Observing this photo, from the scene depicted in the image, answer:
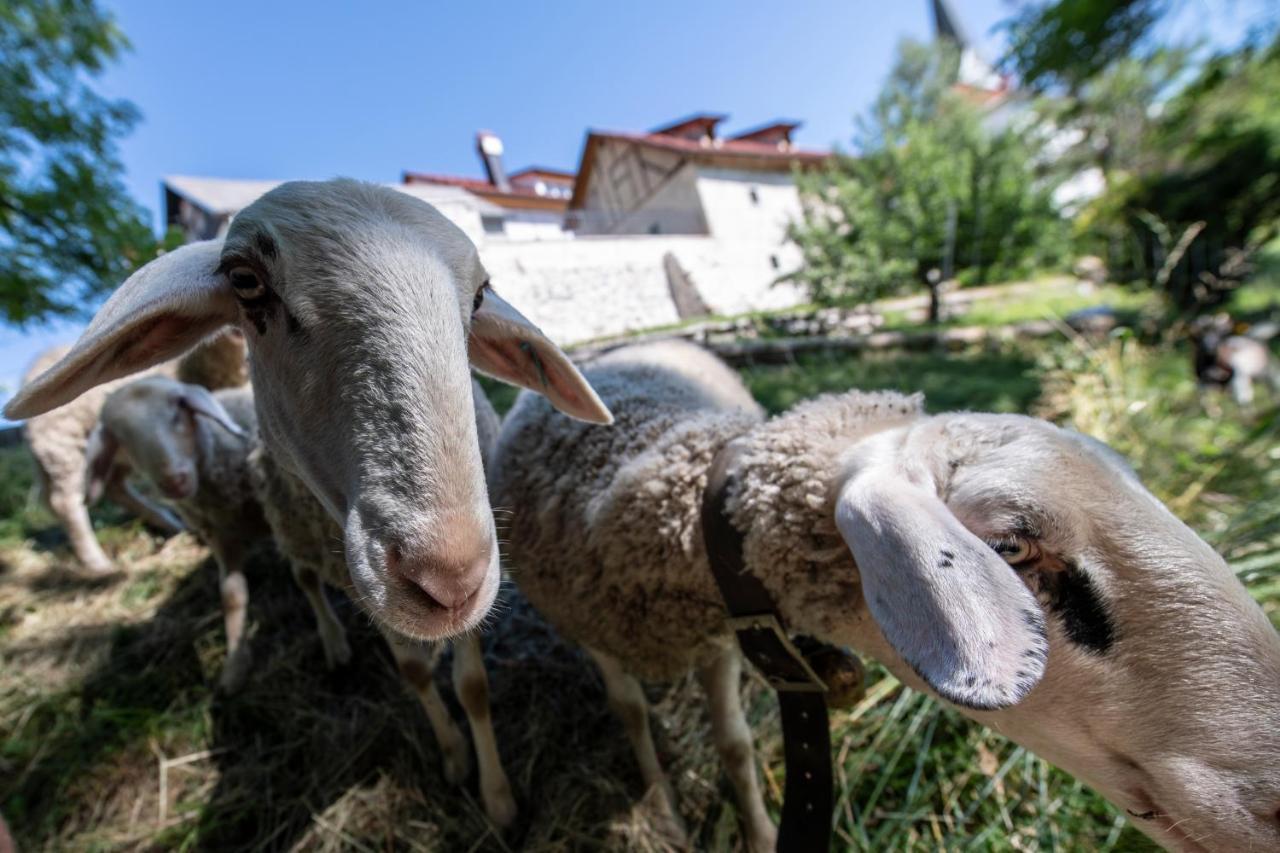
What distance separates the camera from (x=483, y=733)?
185 centimetres

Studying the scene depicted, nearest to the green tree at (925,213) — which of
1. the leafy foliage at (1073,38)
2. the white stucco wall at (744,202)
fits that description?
the white stucco wall at (744,202)

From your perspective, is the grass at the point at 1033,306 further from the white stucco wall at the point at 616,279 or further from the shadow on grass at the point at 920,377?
the white stucco wall at the point at 616,279

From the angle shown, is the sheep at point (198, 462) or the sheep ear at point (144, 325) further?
the sheep at point (198, 462)

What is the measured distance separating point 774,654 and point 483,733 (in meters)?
1.15

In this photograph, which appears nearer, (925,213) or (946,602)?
(946,602)

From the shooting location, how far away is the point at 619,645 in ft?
5.17

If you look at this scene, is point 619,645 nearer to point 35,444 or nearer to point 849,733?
point 849,733

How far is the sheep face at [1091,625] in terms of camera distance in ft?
2.55

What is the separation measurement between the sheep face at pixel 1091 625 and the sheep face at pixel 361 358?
68 centimetres

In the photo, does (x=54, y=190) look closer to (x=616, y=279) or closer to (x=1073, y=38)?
(x=616, y=279)

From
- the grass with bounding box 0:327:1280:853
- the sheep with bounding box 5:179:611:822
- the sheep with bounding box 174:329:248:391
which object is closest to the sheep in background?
the grass with bounding box 0:327:1280:853

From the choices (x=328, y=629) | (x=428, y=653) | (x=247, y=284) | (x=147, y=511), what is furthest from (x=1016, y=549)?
(x=147, y=511)

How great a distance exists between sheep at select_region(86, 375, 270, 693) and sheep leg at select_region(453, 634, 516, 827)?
1276mm

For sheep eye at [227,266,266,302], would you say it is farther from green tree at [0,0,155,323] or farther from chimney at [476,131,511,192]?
chimney at [476,131,511,192]
